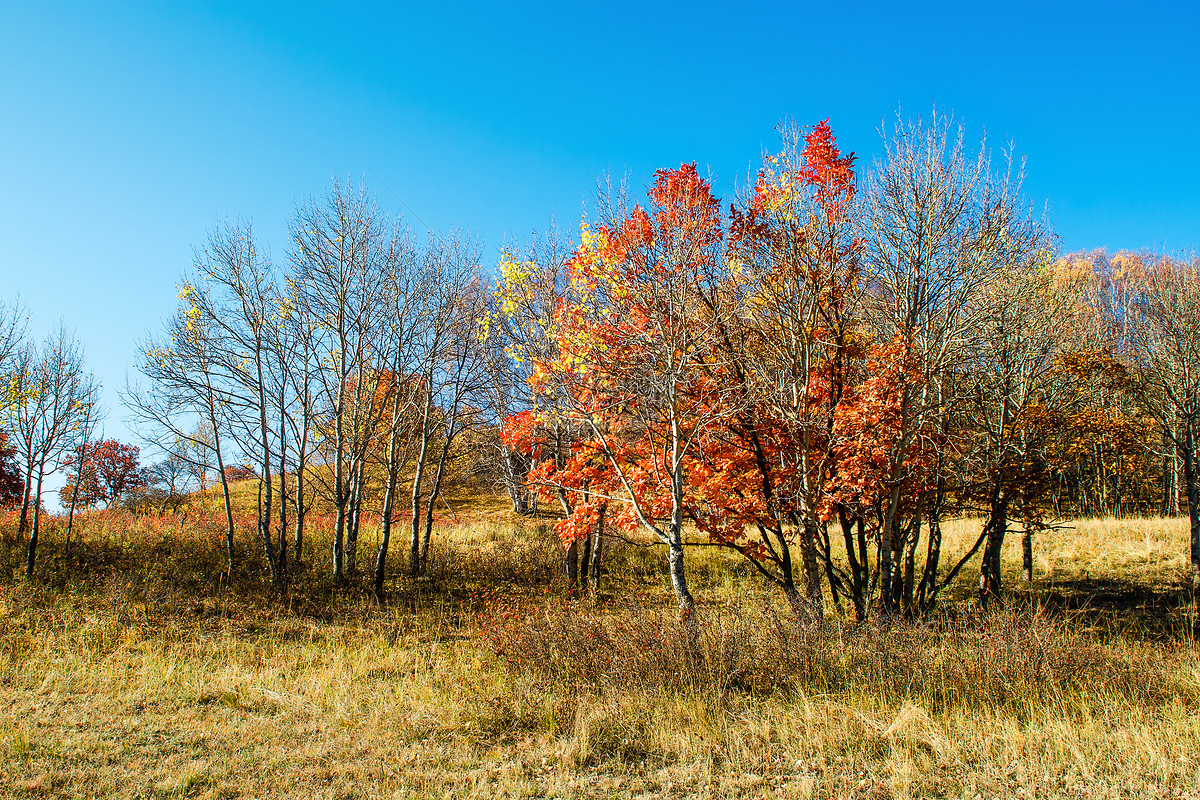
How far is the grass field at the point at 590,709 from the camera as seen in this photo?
460 centimetres

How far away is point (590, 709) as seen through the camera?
228 inches

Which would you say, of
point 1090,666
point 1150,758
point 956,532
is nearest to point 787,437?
point 1090,666

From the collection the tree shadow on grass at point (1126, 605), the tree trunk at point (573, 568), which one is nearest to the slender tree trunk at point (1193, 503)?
the tree shadow on grass at point (1126, 605)

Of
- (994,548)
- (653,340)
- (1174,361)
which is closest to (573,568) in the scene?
(653,340)

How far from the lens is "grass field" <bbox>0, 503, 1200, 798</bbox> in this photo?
4598mm

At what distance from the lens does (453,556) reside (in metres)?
16.2

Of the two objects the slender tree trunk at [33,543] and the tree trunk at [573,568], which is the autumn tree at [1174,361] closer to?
the tree trunk at [573,568]

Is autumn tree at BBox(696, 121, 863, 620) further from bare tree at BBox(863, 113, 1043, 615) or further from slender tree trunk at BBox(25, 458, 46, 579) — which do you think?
slender tree trunk at BBox(25, 458, 46, 579)

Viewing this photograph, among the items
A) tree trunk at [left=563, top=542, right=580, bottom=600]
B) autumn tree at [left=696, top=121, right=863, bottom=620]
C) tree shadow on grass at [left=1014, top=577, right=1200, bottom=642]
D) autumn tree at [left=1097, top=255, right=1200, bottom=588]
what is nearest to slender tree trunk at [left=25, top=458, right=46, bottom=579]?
tree trunk at [left=563, top=542, right=580, bottom=600]

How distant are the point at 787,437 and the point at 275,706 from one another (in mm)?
7928

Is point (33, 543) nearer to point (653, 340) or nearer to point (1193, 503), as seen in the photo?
point (653, 340)

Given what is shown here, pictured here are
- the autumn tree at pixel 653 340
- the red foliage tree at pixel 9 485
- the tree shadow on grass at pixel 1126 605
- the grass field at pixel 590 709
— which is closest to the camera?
the grass field at pixel 590 709

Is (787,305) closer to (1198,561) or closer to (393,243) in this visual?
(393,243)

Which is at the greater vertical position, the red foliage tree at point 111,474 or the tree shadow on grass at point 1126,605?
the red foliage tree at point 111,474
